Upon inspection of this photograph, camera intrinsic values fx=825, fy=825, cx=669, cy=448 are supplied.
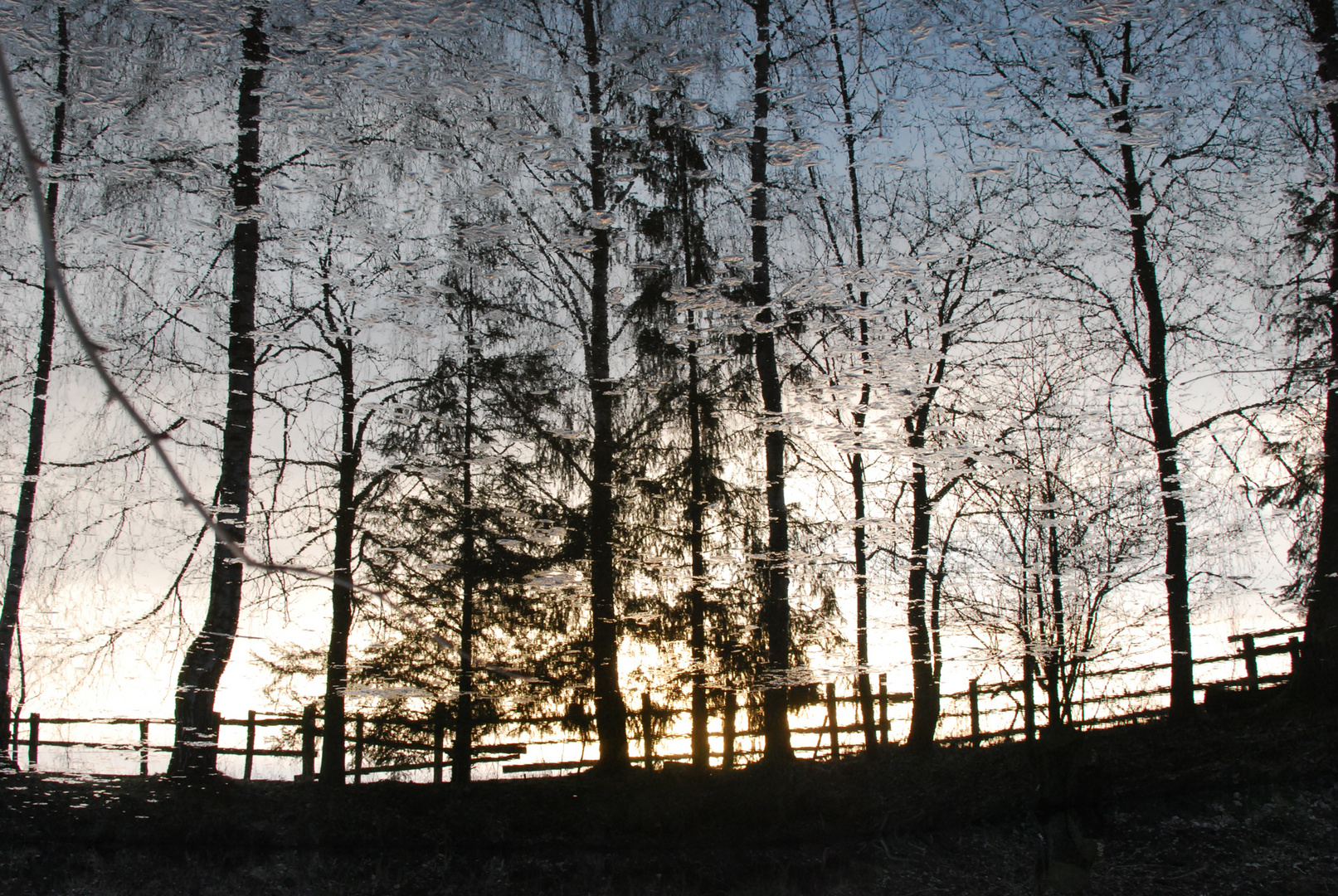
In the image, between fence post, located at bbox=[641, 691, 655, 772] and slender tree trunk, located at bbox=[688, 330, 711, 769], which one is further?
slender tree trunk, located at bbox=[688, 330, 711, 769]

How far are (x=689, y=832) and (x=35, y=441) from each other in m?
7.34

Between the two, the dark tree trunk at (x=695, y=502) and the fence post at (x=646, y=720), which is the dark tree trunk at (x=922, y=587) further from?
the fence post at (x=646, y=720)

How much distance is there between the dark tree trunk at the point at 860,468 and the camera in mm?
10336

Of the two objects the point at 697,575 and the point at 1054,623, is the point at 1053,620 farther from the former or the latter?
the point at 697,575

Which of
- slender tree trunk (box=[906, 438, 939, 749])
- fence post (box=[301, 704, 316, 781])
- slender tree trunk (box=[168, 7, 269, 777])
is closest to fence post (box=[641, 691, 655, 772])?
fence post (box=[301, 704, 316, 781])

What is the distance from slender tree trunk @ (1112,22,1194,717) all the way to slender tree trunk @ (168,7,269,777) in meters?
8.93

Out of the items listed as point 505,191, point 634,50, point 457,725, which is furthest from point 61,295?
point 634,50

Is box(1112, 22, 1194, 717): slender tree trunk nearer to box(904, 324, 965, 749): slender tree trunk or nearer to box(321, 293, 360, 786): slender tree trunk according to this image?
box(904, 324, 965, 749): slender tree trunk

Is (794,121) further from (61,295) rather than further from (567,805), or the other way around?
(61,295)

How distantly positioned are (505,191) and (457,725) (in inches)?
226

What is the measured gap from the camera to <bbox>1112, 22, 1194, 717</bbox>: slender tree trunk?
8867mm

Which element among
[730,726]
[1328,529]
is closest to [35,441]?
[730,726]

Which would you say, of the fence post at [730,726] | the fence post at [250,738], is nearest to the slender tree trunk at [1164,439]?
the fence post at [730,726]

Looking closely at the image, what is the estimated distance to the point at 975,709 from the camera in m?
11.2
